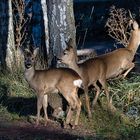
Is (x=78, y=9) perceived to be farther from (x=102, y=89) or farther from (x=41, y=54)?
(x=102, y=89)

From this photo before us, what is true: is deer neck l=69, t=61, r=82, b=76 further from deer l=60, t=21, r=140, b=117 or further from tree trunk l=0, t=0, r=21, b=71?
tree trunk l=0, t=0, r=21, b=71

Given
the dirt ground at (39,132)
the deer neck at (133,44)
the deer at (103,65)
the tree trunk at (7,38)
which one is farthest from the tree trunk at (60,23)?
the tree trunk at (7,38)

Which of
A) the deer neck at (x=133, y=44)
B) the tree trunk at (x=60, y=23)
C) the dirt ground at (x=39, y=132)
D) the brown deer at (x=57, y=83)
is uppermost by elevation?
the tree trunk at (x=60, y=23)

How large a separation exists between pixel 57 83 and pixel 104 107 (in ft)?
3.62

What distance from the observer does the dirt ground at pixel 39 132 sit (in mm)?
10039

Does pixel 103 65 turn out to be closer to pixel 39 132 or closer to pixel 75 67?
pixel 75 67

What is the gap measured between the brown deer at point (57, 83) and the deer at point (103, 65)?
11.9 inches

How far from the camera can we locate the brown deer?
1056 cm

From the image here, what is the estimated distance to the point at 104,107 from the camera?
11.3 m

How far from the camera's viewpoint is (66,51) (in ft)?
35.9

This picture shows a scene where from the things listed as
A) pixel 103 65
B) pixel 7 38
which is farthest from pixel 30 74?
pixel 7 38

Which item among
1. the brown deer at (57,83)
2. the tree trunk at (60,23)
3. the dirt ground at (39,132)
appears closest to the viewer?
the dirt ground at (39,132)

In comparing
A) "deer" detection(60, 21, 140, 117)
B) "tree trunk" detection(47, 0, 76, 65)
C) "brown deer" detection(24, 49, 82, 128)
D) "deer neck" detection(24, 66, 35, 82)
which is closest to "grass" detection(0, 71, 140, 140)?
"deer" detection(60, 21, 140, 117)

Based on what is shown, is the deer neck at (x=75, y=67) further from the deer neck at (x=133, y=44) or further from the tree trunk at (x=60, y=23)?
the deer neck at (x=133, y=44)
